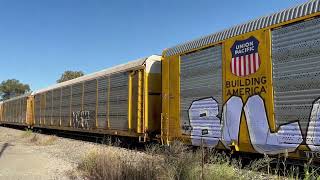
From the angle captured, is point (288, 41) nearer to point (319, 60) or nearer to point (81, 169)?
point (319, 60)

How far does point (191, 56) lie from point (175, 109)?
1731mm

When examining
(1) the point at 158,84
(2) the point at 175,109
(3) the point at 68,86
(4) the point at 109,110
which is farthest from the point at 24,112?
(2) the point at 175,109

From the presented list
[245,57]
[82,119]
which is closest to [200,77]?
[245,57]

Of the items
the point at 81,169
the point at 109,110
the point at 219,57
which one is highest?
the point at 219,57

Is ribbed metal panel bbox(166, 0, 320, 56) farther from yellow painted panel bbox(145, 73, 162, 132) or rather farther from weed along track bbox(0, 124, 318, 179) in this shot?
weed along track bbox(0, 124, 318, 179)

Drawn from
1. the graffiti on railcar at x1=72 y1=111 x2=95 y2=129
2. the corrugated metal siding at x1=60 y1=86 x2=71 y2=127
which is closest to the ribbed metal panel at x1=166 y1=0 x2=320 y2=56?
the graffiti on railcar at x1=72 y1=111 x2=95 y2=129

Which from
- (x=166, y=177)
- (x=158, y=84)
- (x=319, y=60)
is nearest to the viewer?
(x=166, y=177)

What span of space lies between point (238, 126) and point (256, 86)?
1.10 metres

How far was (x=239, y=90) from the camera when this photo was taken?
987 cm

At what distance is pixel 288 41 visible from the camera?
27.9 ft

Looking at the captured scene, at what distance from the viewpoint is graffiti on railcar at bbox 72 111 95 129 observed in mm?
20550

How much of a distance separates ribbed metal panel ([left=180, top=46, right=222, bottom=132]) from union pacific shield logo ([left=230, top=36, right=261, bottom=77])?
23.4 inches

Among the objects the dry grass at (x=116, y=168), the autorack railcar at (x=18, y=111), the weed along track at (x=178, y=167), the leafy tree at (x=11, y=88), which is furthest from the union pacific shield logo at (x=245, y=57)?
the leafy tree at (x=11, y=88)

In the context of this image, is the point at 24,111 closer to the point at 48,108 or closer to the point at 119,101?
the point at 48,108
